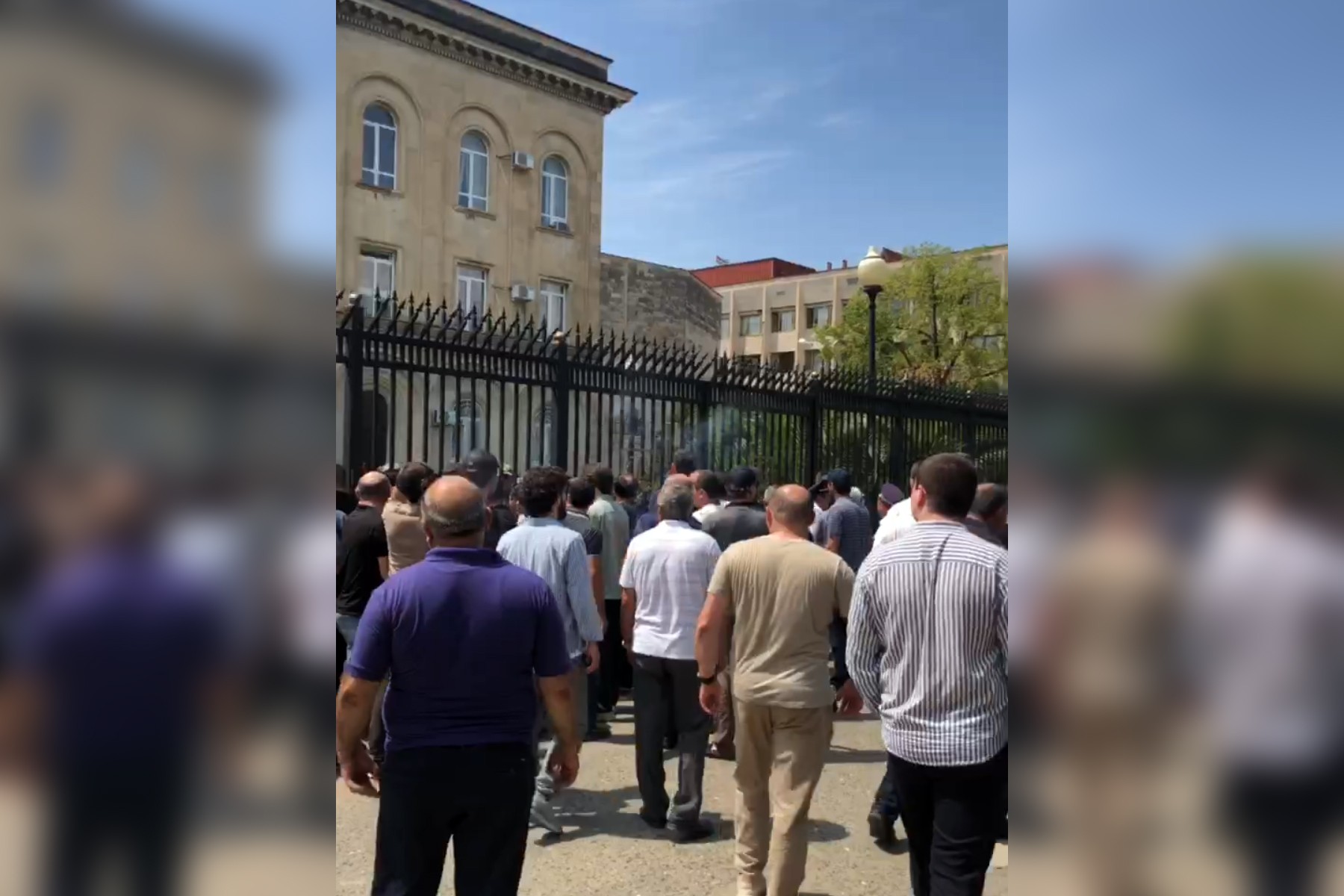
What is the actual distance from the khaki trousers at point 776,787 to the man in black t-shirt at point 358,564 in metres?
2.49

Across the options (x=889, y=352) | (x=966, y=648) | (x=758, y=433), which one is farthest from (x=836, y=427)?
(x=889, y=352)

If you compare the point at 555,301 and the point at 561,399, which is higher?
the point at 555,301

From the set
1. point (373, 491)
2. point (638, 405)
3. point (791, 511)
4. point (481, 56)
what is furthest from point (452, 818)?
point (481, 56)

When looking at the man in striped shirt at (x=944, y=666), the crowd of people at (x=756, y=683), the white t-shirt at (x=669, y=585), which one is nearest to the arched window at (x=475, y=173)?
the white t-shirt at (x=669, y=585)

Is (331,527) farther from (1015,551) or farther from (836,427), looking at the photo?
(836,427)

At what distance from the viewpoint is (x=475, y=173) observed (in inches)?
1061

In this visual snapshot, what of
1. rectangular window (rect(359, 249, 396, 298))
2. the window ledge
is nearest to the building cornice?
the window ledge

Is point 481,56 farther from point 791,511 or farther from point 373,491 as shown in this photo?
point 791,511

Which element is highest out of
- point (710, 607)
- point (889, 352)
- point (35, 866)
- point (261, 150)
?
point (889, 352)

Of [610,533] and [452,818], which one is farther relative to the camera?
[610,533]

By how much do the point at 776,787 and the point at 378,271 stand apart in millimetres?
22363

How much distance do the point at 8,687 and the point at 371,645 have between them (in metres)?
2.48

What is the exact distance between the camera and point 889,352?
31062mm

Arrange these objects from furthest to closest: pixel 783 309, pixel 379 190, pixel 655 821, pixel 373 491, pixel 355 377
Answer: pixel 783 309
pixel 379 190
pixel 355 377
pixel 373 491
pixel 655 821
